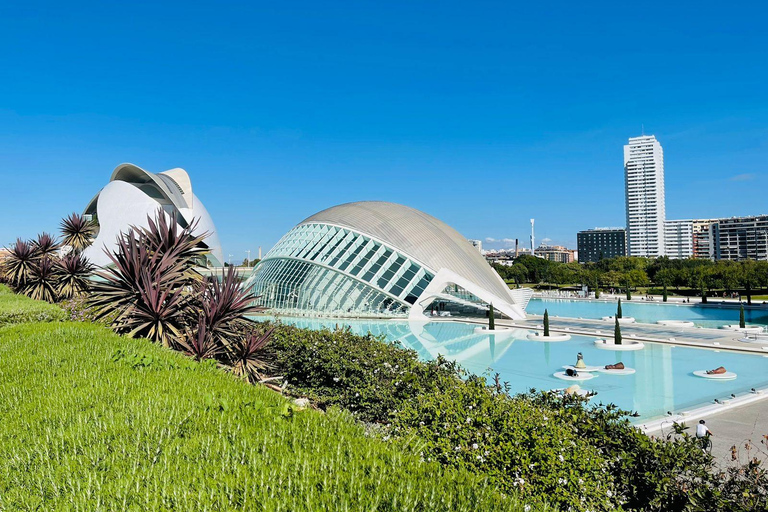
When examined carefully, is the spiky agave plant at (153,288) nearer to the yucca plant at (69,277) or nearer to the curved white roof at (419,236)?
the yucca plant at (69,277)

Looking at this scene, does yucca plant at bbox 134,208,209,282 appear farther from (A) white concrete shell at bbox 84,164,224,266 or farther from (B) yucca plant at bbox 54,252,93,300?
(A) white concrete shell at bbox 84,164,224,266

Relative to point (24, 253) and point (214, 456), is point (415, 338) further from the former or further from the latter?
point (214, 456)

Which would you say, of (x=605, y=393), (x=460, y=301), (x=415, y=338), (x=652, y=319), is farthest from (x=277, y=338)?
(x=652, y=319)

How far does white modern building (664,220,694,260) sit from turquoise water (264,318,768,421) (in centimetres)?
17437

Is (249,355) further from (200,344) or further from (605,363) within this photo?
(605,363)

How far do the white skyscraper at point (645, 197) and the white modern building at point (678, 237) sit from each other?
7709 millimetres

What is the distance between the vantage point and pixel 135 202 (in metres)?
41.4

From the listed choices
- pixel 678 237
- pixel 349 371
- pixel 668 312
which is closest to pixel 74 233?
pixel 349 371

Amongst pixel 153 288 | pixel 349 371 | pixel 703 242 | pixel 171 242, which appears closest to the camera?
pixel 349 371

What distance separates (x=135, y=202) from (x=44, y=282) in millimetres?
24371

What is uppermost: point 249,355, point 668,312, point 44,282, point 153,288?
point 44,282

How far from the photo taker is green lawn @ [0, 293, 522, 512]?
2822mm

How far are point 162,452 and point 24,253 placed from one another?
21.1 meters

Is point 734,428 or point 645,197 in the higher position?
point 645,197
